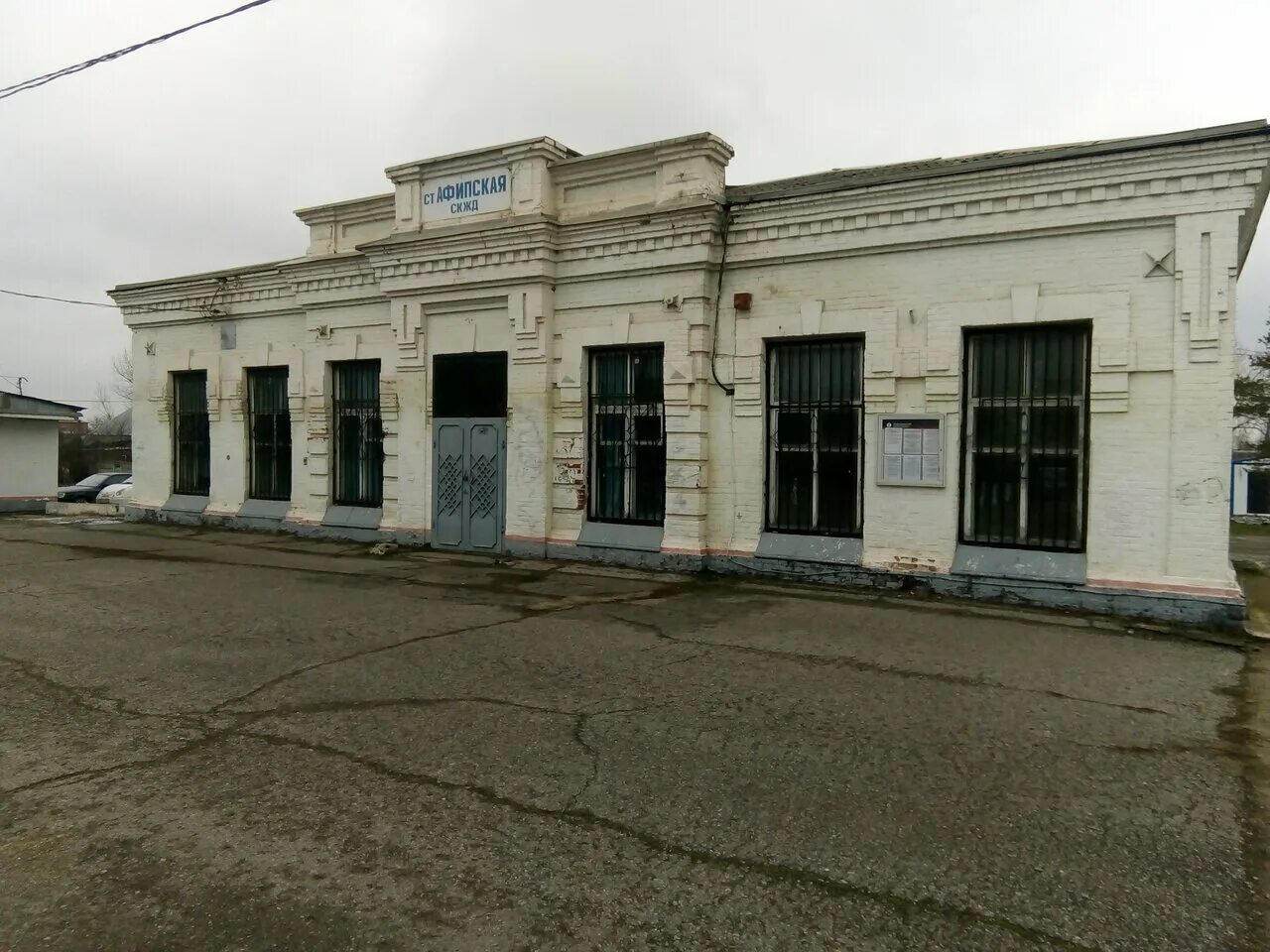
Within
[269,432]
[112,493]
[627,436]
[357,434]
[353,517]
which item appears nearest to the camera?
[627,436]

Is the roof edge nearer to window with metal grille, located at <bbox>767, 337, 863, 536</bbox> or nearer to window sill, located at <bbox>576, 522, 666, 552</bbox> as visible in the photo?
window with metal grille, located at <bbox>767, 337, 863, 536</bbox>

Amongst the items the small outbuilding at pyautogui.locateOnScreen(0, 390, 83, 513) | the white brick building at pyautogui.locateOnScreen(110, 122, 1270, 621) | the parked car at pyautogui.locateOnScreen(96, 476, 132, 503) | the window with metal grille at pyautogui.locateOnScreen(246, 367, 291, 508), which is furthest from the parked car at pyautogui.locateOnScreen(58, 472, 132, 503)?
the white brick building at pyautogui.locateOnScreen(110, 122, 1270, 621)

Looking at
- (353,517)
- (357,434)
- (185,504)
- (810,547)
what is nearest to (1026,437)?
(810,547)

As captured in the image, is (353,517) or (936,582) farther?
(353,517)

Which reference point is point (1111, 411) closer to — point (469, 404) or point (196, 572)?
point (469, 404)

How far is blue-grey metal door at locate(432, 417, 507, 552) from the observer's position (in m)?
12.2

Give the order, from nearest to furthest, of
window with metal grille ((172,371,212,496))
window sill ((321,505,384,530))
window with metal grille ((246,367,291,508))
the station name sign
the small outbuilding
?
the station name sign, window sill ((321,505,384,530)), window with metal grille ((246,367,291,508)), window with metal grille ((172,371,212,496)), the small outbuilding

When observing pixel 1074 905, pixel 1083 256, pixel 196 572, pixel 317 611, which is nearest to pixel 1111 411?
pixel 1083 256

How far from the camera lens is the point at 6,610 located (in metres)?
8.27

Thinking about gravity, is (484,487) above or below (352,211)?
below

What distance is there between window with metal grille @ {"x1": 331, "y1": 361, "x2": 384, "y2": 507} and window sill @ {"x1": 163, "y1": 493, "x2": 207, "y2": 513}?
3.65m

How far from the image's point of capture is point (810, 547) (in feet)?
33.1

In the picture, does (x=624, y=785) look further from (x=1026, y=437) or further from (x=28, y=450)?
(x=28, y=450)

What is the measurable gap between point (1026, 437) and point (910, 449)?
3.84 ft
